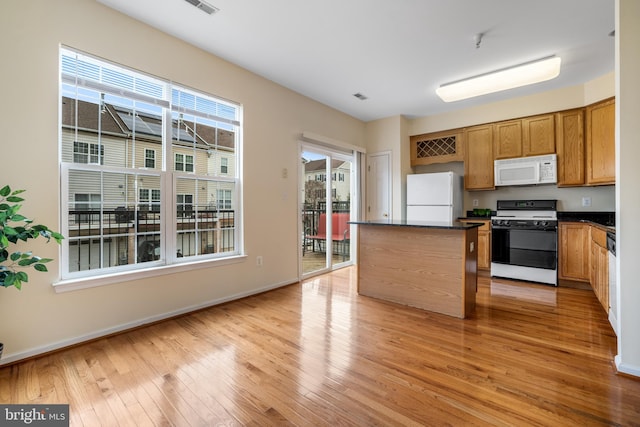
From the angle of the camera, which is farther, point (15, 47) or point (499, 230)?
point (499, 230)

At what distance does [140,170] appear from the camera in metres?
2.64

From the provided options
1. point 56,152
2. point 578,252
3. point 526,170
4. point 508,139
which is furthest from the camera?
point 508,139

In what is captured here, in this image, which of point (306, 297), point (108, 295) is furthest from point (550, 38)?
point (108, 295)

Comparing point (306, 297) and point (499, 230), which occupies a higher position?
point (499, 230)

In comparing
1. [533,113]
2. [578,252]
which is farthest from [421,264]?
[533,113]

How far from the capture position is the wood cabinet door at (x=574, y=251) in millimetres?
3694

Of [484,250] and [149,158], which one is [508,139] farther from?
[149,158]

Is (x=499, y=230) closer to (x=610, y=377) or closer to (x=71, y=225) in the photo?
Result: (x=610, y=377)

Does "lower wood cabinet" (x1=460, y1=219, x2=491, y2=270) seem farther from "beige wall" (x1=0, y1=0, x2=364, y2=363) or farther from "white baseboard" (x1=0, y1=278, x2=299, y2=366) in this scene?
"white baseboard" (x1=0, y1=278, x2=299, y2=366)

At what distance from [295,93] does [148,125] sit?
6.76ft

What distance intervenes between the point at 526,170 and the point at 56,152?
5440mm

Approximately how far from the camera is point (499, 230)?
428cm

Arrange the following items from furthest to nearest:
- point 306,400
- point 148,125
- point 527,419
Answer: point 148,125 → point 306,400 → point 527,419

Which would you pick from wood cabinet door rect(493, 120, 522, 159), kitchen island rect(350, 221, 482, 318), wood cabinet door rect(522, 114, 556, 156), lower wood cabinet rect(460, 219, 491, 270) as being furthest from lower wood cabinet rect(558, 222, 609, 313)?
kitchen island rect(350, 221, 482, 318)
